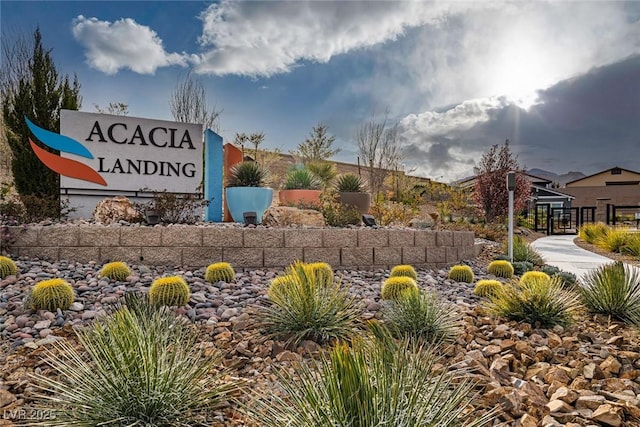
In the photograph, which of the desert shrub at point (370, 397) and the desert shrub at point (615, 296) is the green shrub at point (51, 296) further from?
the desert shrub at point (615, 296)

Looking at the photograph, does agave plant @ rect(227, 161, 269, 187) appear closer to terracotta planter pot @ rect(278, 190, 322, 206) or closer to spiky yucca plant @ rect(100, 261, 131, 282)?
terracotta planter pot @ rect(278, 190, 322, 206)

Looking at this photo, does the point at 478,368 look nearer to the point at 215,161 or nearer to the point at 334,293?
the point at 334,293

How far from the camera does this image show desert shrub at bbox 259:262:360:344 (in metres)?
3.24

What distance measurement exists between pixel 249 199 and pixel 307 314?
221 inches

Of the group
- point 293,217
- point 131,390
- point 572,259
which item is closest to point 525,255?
point 572,259

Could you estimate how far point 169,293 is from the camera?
13.3 ft

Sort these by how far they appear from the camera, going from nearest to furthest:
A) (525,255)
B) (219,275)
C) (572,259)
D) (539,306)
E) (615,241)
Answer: (539,306), (219,275), (525,255), (572,259), (615,241)

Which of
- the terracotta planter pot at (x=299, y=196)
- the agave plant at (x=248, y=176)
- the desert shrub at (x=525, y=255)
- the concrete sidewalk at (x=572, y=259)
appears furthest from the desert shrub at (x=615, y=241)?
the agave plant at (x=248, y=176)

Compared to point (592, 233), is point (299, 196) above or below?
above

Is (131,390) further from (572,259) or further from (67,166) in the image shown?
(572,259)

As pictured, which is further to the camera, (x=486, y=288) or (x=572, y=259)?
(x=572, y=259)

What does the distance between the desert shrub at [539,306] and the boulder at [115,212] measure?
19.5 ft

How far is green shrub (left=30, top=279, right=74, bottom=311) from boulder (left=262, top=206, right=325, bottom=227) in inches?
169

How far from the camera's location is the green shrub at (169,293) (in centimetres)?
404
